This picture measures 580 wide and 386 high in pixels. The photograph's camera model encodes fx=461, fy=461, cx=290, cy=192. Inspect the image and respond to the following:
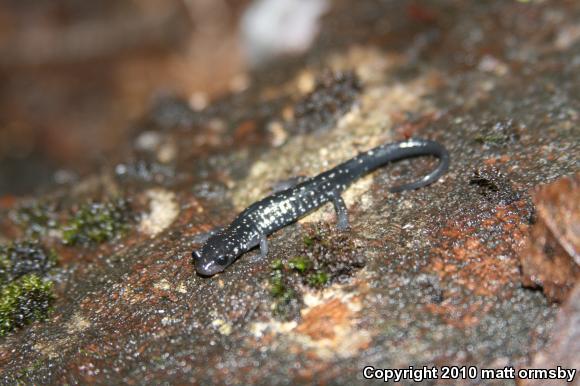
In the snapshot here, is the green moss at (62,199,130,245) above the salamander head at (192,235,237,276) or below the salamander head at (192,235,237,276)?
above

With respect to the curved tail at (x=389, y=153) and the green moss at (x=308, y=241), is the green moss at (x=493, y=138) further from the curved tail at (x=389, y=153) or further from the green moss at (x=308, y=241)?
the green moss at (x=308, y=241)

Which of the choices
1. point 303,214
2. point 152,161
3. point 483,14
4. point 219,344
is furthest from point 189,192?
point 483,14

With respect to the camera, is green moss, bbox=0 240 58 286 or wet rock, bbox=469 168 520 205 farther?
green moss, bbox=0 240 58 286

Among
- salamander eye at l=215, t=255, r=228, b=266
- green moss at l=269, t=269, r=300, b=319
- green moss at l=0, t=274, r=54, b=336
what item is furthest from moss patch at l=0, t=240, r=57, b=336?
green moss at l=269, t=269, r=300, b=319

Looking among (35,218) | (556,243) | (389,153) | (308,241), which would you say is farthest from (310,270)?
(35,218)

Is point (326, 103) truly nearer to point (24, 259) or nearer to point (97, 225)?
point (97, 225)

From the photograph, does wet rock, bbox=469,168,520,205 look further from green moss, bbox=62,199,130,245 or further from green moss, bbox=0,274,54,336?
green moss, bbox=0,274,54,336
